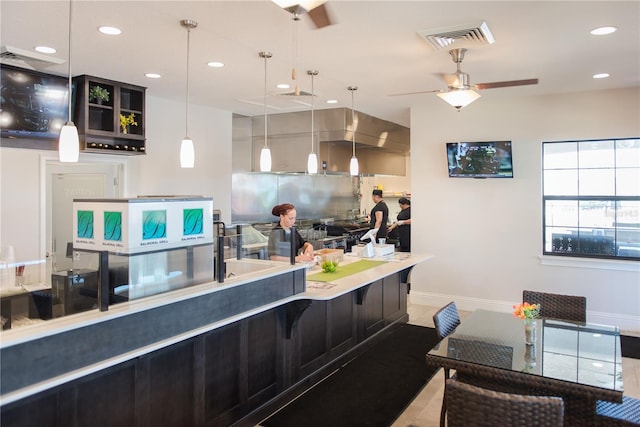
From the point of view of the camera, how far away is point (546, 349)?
270 cm

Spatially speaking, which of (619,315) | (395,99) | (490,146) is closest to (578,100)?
(490,146)

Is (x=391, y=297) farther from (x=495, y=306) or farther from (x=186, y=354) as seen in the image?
(x=186, y=354)

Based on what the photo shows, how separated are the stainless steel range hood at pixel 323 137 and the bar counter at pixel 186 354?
118 inches

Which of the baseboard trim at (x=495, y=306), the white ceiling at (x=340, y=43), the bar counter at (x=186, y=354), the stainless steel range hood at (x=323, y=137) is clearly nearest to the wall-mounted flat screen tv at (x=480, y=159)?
the white ceiling at (x=340, y=43)

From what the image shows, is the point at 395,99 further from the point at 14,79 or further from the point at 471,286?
the point at 14,79

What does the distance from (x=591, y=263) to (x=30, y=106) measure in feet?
21.1

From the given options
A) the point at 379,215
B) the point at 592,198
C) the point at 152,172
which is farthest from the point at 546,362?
the point at 379,215

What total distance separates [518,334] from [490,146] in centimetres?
345

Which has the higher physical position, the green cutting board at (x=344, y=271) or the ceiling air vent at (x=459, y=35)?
the ceiling air vent at (x=459, y=35)

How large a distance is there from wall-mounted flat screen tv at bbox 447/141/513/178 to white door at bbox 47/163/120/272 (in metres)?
4.31

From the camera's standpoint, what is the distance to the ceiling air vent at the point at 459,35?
3350 mm

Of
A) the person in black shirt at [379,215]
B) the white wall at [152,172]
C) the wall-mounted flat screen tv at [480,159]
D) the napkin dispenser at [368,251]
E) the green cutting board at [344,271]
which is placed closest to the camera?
the green cutting board at [344,271]

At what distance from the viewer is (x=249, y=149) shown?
7.52m

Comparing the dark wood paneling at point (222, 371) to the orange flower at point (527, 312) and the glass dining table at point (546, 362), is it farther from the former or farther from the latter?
the orange flower at point (527, 312)
